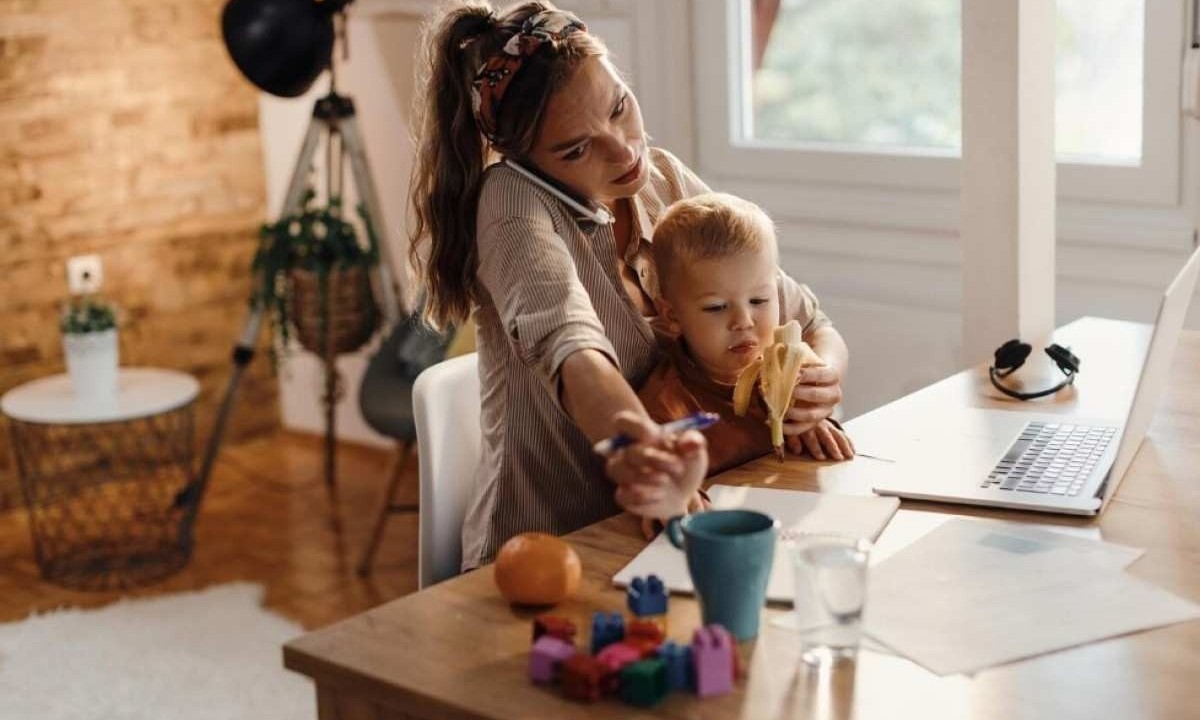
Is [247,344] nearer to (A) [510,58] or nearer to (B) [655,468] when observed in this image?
(A) [510,58]

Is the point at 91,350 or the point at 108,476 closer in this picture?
the point at 91,350

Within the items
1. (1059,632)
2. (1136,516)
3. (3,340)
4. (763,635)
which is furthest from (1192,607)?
(3,340)

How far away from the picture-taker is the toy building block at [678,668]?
1.29 m

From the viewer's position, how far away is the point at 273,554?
4.00 m

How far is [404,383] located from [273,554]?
22.5 inches

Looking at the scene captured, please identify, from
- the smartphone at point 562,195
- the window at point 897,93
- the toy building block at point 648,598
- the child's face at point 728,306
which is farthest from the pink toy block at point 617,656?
the window at point 897,93

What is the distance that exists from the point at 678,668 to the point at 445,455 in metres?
0.76

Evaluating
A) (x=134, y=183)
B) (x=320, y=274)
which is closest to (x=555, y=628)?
(x=320, y=274)

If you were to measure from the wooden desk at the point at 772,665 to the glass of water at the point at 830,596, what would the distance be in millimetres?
23

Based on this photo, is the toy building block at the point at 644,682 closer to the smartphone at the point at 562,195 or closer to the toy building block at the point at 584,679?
the toy building block at the point at 584,679

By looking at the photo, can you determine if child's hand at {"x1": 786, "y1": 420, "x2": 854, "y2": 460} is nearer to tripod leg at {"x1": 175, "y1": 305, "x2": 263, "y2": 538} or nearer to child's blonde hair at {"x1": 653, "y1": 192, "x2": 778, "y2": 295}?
child's blonde hair at {"x1": 653, "y1": 192, "x2": 778, "y2": 295}

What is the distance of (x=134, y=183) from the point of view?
181 inches

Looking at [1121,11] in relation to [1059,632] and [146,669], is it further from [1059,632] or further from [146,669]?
[146,669]

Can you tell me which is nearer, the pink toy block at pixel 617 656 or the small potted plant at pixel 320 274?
the pink toy block at pixel 617 656
